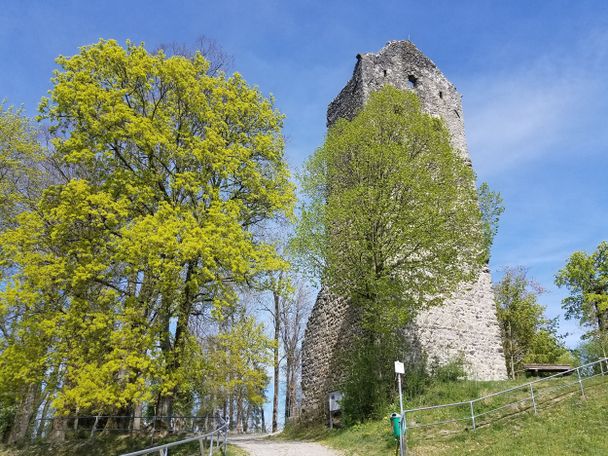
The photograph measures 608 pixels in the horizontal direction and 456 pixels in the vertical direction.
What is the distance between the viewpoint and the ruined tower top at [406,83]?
67.7 feet

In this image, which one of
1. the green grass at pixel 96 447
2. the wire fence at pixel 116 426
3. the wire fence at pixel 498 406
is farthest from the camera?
the wire fence at pixel 116 426

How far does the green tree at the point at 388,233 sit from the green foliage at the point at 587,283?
1863 cm

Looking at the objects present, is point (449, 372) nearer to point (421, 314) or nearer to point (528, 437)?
point (421, 314)

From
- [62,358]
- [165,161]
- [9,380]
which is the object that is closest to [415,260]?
[165,161]

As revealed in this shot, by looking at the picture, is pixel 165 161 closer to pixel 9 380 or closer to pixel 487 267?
pixel 9 380

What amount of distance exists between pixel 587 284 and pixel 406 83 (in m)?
19.4

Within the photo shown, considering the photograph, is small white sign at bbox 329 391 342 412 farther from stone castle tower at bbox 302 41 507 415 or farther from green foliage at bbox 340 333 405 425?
stone castle tower at bbox 302 41 507 415

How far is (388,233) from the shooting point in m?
14.5

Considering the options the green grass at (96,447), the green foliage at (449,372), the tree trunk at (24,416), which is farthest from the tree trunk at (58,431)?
the green foliage at (449,372)

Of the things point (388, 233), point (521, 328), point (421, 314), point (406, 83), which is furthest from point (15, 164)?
point (521, 328)

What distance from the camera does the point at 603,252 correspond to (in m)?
30.3

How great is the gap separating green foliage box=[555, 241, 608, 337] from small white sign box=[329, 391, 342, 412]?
20.1 meters

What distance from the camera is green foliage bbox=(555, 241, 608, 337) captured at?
2919cm

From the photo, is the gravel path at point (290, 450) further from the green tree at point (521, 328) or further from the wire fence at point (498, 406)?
the green tree at point (521, 328)
